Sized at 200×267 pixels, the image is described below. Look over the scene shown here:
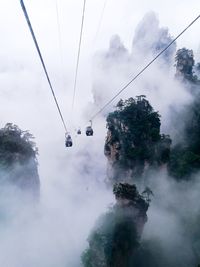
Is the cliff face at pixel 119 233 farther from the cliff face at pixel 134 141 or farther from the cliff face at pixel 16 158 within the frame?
the cliff face at pixel 16 158

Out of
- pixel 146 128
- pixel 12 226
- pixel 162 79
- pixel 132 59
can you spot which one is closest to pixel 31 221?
pixel 12 226

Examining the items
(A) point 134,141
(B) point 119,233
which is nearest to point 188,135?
(A) point 134,141

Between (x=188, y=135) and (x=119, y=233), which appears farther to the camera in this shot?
(x=188, y=135)

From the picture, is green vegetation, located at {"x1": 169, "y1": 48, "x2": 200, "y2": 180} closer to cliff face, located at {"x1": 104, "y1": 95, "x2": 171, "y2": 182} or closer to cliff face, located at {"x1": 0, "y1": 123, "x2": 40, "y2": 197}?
cliff face, located at {"x1": 104, "y1": 95, "x2": 171, "y2": 182}

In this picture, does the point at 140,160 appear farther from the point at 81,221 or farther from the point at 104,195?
the point at 81,221

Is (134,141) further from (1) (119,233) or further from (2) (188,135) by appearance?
(1) (119,233)
